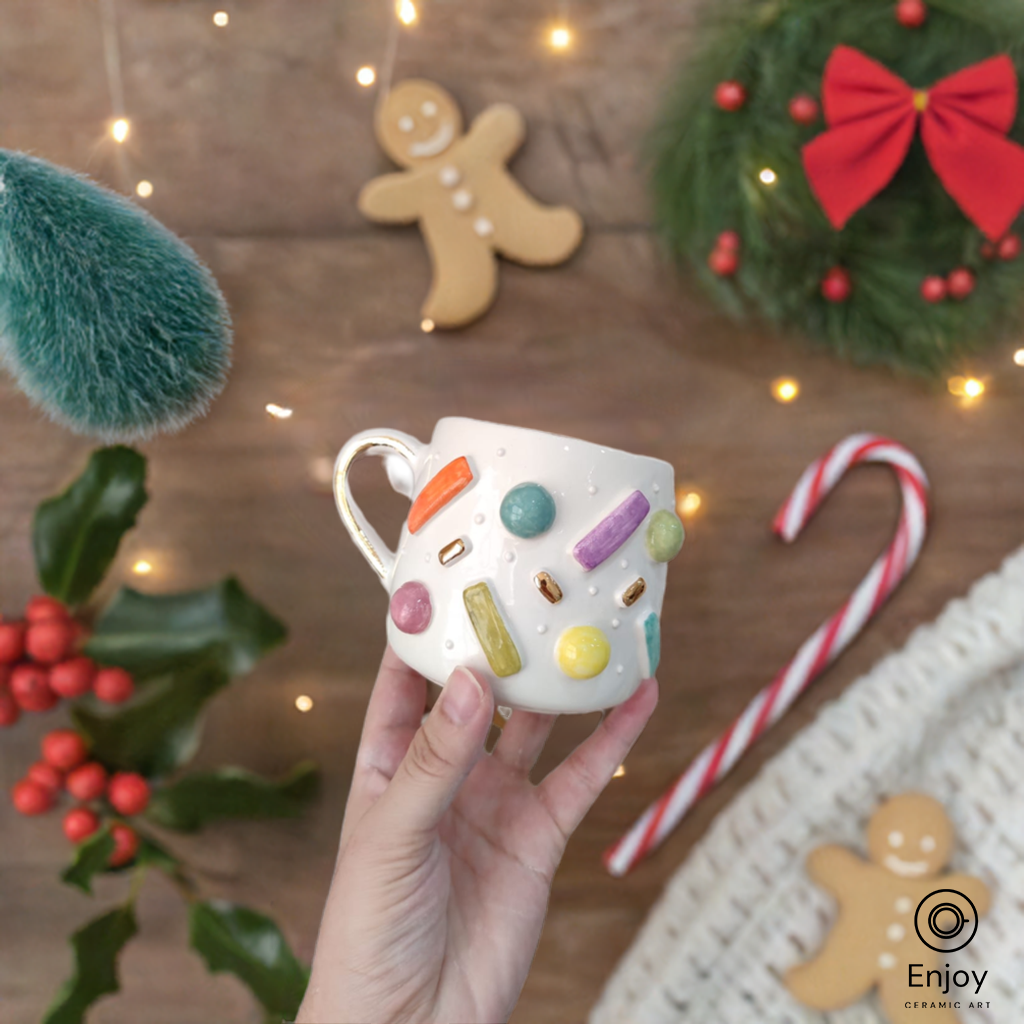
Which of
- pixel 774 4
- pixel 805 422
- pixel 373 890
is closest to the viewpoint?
pixel 373 890

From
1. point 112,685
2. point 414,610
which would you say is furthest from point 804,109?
point 112,685

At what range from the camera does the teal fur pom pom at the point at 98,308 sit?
0.70 m

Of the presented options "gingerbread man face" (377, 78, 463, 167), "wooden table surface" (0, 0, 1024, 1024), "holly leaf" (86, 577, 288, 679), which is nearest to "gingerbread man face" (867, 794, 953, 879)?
"wooden table surface" (0, 0, 1024, 1024)

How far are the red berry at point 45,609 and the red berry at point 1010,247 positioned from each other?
1.08 meters

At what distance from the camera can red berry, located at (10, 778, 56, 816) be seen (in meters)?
0.88

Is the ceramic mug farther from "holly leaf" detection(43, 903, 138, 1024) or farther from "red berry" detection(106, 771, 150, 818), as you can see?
"holly leaf" detection(43, 903, 138, 1024)

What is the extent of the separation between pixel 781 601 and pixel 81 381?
779 mm

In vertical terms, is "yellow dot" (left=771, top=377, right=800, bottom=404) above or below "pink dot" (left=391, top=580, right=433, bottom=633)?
below

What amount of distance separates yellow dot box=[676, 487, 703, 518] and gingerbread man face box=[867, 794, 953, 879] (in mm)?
387

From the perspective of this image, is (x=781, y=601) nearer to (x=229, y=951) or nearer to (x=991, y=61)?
(x=991, y=61)

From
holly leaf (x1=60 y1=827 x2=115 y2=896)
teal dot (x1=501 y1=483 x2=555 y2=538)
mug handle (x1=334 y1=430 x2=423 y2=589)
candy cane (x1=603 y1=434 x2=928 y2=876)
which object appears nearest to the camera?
teal dot (x1=501 y1=483 x2=555 y2=538)

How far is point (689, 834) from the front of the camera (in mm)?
989

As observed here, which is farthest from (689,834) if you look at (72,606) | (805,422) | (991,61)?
(991,61)

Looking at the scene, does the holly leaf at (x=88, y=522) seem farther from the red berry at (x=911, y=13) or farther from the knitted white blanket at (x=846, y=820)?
the red berry at (x=911, y=13)
